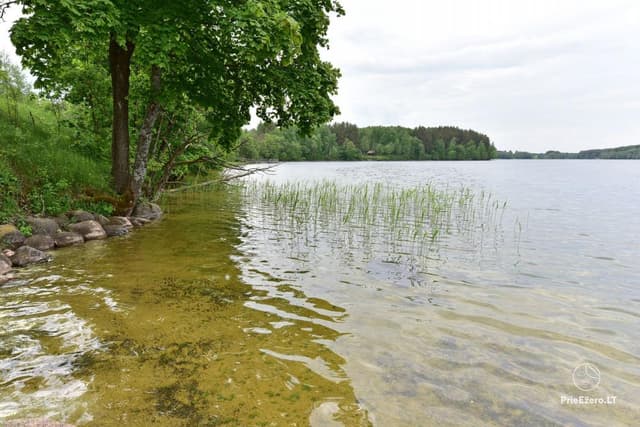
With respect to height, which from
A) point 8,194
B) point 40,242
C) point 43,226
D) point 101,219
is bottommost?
point 40,242

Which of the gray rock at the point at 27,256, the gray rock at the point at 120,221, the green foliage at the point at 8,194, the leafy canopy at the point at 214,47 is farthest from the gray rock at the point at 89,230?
the leafy canopy at the point at 214,47

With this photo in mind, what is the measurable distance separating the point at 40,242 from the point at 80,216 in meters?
2.32

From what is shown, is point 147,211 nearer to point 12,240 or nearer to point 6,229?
point 6,229

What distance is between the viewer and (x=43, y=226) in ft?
35.1

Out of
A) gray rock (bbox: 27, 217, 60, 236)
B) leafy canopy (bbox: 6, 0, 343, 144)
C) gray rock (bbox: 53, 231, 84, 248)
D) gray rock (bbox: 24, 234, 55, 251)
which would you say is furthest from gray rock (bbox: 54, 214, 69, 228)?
leafy canopy (bbox: 6, 0, 343, 144)

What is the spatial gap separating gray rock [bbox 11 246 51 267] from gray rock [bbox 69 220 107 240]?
7.40ft

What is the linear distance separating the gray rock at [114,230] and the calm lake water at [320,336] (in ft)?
3.25

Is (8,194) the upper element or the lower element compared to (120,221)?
upper

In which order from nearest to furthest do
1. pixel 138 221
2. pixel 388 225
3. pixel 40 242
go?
pixel 40 242
pixel 138 221
pixel 388 225

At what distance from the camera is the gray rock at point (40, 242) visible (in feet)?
32.6

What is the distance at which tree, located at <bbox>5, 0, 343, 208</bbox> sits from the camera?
9.77 m

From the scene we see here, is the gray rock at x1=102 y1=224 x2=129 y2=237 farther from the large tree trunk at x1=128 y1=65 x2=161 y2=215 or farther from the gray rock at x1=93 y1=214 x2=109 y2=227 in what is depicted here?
the large tree trunk at x1=128 y1=65 x2=161 y2=215

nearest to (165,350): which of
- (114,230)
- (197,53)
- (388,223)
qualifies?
(114,230)

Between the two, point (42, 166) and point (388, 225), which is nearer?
point (42, 166)
